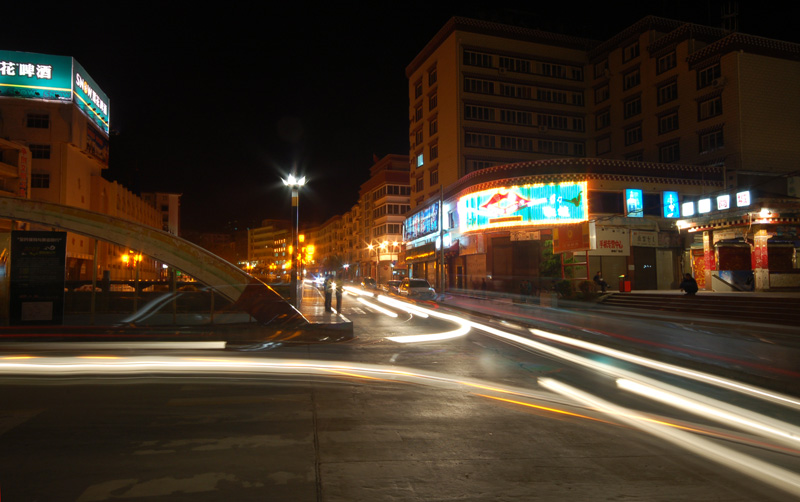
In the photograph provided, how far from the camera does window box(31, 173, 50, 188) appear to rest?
48.6m

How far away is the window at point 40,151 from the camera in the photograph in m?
49.7

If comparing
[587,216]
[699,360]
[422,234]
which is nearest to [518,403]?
[699,360]

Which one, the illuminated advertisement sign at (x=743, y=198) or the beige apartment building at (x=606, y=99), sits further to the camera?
the beige apartment building at (x=606, y=99)

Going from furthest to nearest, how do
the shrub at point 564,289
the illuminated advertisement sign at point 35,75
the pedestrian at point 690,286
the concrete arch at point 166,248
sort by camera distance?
1. the illuminated advertisement sign at point 35,75
2. the shrub at point 564,289
3. the pedestrian at point 690,286
4. the concrete arch at point 166,248

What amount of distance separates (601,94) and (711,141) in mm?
15505

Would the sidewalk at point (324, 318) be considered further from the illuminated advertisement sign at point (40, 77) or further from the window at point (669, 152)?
the illuminated advertisement sign at point (40, 77)

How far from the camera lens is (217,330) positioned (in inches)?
647

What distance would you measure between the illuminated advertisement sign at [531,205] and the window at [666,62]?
1501 cm

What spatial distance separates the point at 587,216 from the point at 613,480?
1380 inches

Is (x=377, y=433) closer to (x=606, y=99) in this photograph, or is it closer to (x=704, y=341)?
(x=704, y=341)

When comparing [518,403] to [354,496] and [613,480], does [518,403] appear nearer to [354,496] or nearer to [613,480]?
[613,480]

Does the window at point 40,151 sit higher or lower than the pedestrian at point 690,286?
higher

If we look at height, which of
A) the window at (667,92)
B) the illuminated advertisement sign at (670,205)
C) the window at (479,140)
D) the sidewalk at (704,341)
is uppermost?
the window at (667,92)

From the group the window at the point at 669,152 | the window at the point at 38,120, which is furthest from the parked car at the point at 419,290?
the window at the point at 38,120
